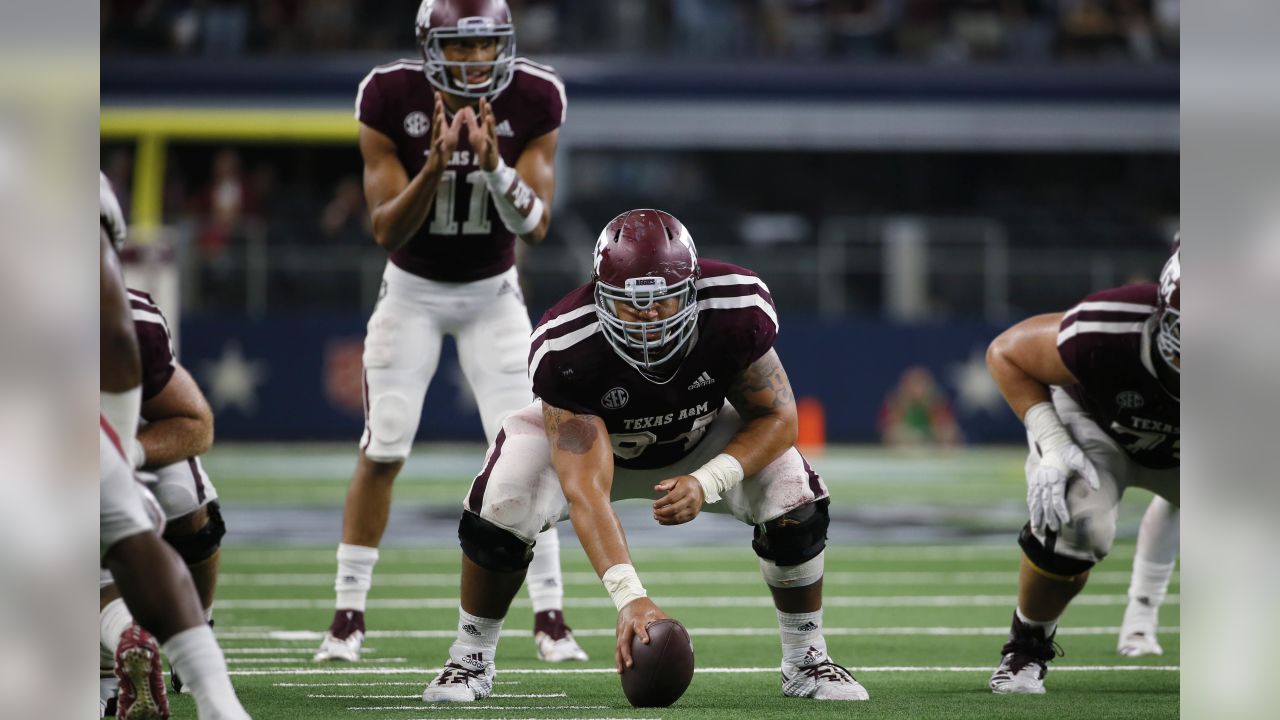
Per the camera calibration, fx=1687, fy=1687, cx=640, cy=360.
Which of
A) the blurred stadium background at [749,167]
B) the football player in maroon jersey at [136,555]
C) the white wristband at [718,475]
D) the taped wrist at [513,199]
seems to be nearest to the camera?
the football player in maroon jersey at [136,555]

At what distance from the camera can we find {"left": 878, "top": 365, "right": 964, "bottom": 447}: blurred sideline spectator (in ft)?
49.2

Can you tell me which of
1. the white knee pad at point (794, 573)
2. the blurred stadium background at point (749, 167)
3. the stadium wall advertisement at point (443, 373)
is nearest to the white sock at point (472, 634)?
the white knee pad at point (794, 573)

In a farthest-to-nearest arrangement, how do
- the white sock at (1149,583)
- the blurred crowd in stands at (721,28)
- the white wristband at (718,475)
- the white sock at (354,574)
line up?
the blurred crowd in stands at (721,28) → the white sock at (1149,583) → the white sock at (354,574) → the white wristband at (718,475)

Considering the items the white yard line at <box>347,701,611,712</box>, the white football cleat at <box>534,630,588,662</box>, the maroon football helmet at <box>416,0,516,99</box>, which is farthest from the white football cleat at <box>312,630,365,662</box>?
the maroon football helmet at <box>416,0,516,99</box>

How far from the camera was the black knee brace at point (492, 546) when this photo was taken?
13.4 ft

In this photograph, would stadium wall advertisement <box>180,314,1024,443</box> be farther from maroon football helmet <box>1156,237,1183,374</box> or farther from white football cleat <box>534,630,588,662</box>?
maroon football helmet <box>1156,237,1183,374</box>

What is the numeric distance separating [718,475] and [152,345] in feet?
4.38

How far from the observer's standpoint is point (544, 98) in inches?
208

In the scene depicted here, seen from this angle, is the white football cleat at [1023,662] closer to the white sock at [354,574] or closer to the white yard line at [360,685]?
the white yard line at [360,685]

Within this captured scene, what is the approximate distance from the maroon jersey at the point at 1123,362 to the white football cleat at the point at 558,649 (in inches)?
65.6

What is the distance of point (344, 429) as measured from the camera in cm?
1491

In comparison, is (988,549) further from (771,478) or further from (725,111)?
(725,111)

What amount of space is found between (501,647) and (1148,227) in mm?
12862
